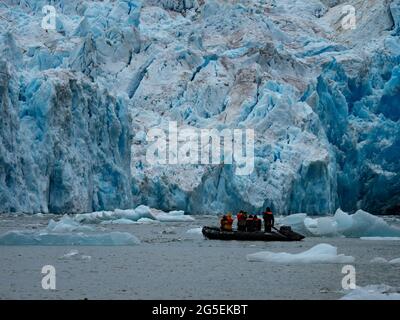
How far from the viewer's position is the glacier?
151ft

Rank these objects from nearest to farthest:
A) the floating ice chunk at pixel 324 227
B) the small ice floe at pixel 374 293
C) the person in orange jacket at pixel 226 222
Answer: the small ice floe at pixel 374 293, the person in orange jacket at pixel 226 222, the floating ice chunk at pixel 324 227

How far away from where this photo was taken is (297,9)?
99812mm

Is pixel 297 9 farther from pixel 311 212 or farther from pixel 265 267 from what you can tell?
pixel 265 267

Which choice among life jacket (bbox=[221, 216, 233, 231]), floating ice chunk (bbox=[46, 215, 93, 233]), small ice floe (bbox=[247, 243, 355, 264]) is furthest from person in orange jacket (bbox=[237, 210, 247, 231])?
small ice floe (bbox=[247, 243, 355, 264])

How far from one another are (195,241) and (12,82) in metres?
21.0

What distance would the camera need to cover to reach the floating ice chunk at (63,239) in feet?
82.1

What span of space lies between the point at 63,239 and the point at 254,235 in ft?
20.5

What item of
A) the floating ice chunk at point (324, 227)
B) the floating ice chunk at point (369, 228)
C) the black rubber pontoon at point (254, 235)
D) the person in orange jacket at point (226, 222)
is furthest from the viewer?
the floating ice chunk at point (324, 227)

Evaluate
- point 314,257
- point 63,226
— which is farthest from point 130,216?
point 314,257

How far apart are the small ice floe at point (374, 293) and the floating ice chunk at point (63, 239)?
1206 cm

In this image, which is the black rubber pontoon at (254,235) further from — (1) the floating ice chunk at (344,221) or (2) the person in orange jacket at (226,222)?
(1) the floating ice chunk at (344,221)

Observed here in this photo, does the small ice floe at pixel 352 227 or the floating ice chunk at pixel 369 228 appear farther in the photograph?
the small ice floe at pixel 352 227
